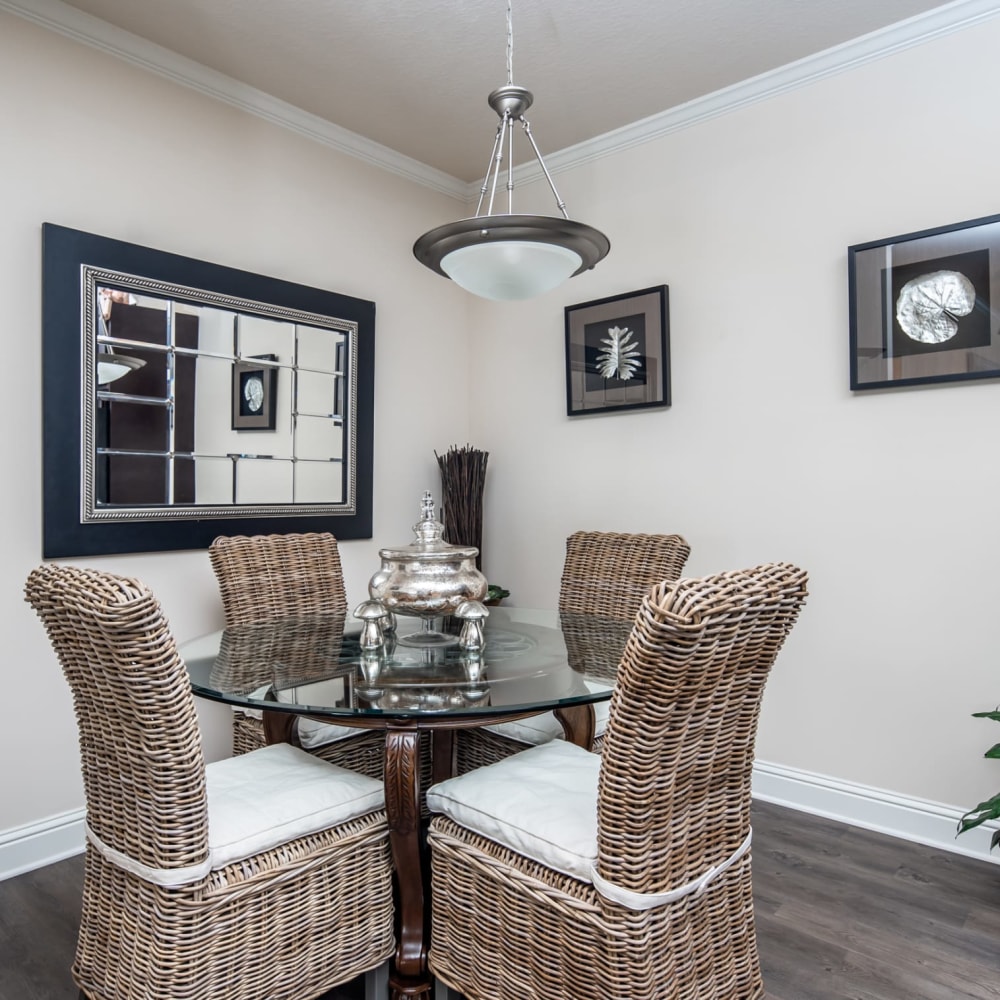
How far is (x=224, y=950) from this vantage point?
137 centimetres

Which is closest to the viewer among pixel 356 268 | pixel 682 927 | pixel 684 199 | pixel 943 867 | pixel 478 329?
pixel 682 927

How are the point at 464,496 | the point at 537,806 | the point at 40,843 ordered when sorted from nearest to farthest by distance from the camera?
the point at 537,806
the point at 40,843
the point at 464,496

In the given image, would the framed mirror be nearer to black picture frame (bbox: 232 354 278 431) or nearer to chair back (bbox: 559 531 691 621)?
black picture frame (bbox: 232 354 278 431)

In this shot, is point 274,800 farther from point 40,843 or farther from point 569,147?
point 569,147

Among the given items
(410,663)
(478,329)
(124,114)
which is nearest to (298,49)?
(124,114)

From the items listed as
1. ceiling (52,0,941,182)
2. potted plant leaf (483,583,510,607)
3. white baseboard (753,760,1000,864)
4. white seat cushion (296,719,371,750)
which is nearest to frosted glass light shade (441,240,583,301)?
ceiling (52,0,941,182)

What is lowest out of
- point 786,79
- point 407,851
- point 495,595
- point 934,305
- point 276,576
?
point 407,851

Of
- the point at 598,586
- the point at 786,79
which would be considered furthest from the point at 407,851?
the point at 786,79

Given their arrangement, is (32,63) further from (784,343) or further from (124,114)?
(784,343)

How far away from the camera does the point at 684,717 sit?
3.96 feet

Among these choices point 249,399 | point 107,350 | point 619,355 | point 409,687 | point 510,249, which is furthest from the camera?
point 619,355

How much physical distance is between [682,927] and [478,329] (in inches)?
121

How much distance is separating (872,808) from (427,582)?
5.98ft

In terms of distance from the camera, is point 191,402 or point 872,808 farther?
point 191,402
